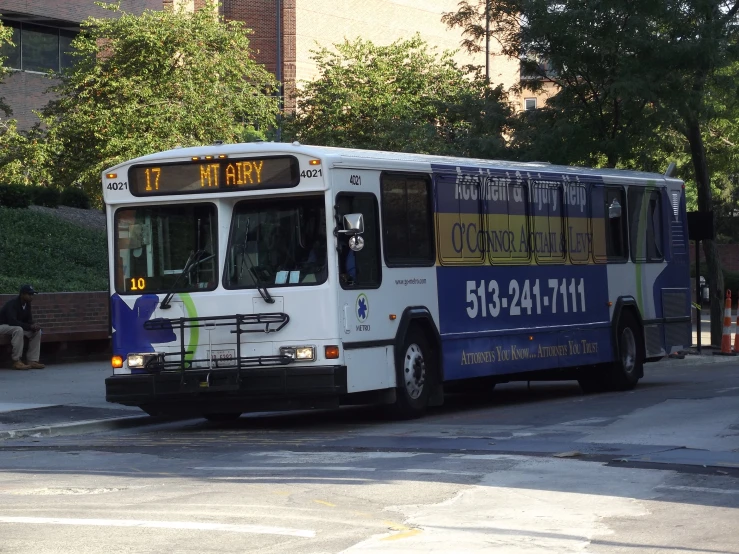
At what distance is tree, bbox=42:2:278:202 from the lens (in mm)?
38438

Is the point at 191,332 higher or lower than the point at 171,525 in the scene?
higher

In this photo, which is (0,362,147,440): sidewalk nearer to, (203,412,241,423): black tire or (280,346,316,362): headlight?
(203,412,241,423): black tire

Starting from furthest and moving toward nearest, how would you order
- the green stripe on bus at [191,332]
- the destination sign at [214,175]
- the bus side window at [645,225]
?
the bus side window at [645,225] < the green stripe on bus at [191,332] < the destination sign at [214,175]

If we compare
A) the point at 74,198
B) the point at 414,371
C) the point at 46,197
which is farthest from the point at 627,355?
the point at 74,198

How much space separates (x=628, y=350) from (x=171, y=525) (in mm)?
12614

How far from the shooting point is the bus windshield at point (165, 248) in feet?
46.5

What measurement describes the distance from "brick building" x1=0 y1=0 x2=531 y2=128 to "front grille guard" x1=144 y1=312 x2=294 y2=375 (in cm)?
2792

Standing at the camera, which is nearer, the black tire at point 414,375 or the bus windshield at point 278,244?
the bus windshield at point 278,244

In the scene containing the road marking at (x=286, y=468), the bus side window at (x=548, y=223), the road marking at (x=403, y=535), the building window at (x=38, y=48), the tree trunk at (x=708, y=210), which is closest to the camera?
the road marking at (x=403, y=535)

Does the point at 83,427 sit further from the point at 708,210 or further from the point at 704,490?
the point at 708,210

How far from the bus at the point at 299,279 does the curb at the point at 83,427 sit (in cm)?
67

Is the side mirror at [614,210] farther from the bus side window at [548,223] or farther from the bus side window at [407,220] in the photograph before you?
the bus side window at [407,220]

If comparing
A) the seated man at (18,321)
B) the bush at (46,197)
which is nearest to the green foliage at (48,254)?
the bush at (46,197)

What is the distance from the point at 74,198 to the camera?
35812 mm
